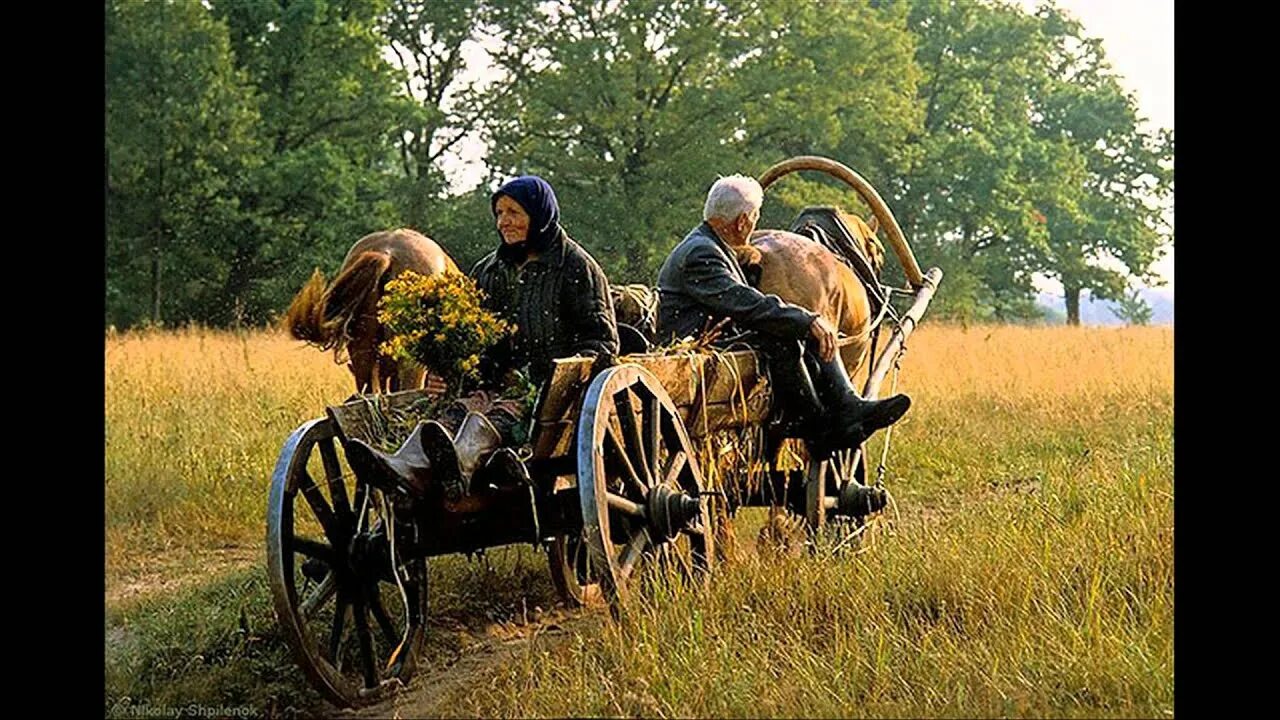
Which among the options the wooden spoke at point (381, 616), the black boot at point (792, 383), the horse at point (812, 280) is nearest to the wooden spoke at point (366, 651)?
the wooden spoke at point (381, 616)

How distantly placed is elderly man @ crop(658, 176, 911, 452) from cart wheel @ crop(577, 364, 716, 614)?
86 cm

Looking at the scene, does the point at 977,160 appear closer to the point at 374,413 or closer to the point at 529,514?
the point at 529,514

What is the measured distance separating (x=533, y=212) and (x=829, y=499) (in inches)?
103


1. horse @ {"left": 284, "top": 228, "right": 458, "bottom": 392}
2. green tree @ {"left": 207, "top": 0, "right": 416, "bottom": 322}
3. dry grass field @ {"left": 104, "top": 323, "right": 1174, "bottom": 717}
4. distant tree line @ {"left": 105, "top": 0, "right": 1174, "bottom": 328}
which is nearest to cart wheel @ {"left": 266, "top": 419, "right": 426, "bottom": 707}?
dry grass field @ {"left": 104, "top": 323, "right": 1174, "bottom": 717}

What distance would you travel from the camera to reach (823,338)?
708 centimetres

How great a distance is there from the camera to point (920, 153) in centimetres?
3350

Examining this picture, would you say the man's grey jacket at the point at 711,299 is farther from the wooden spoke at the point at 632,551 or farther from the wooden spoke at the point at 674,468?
the wooden spoke at the point at 632,551

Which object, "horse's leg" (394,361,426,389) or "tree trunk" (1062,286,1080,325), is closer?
"horse's leg" (394,361,426,389)

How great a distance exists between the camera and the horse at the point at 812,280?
26.4 feet

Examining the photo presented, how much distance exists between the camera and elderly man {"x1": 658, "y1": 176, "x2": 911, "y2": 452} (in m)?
7.00

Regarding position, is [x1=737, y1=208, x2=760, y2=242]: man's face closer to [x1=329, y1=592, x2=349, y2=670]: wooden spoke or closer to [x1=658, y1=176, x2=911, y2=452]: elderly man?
[x1=658, y1=176, x2=911, y2=452]: elderly man
